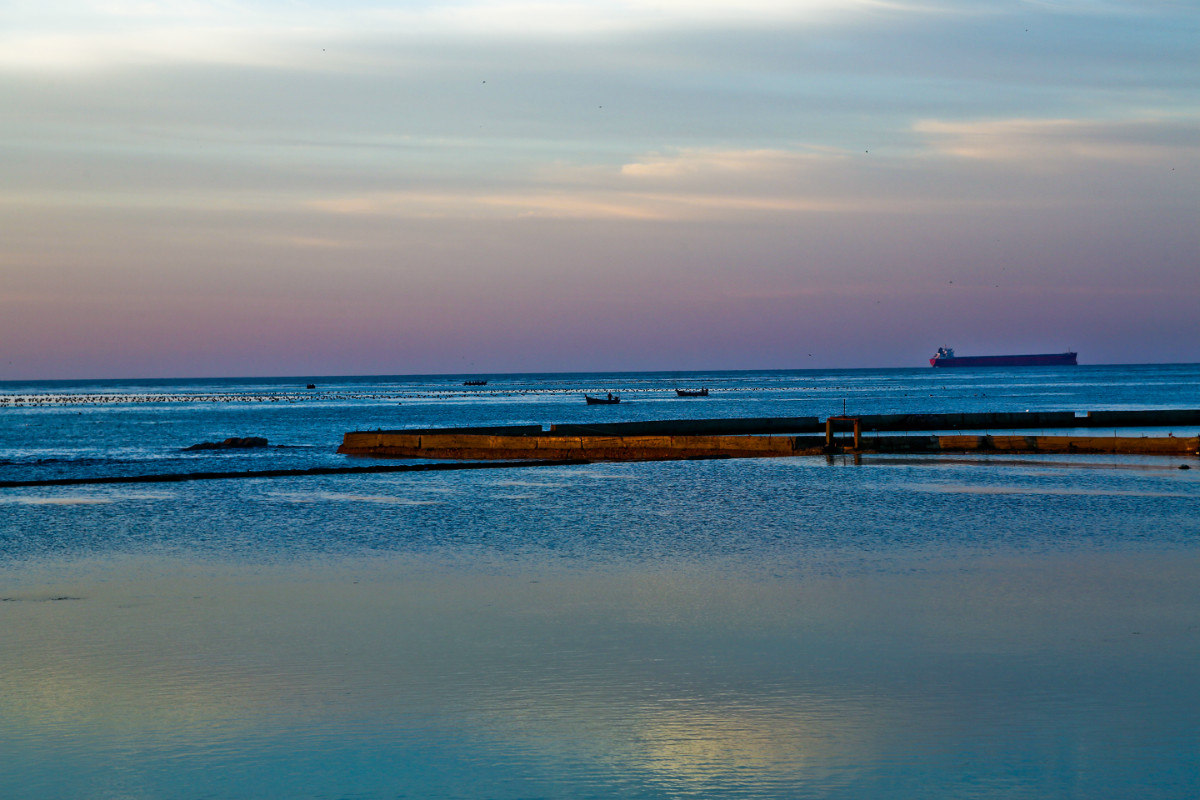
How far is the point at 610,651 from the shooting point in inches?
412

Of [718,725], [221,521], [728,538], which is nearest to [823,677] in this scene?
[718,725]

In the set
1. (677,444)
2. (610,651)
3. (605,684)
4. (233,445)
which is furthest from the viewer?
(233,445)

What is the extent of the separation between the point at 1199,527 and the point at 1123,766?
12.7m

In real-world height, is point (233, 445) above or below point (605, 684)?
above

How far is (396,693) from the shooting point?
30.0ft

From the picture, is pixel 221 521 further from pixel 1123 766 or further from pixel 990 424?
pixel 990 424

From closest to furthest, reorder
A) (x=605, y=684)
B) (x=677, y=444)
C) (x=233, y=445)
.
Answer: (x=605, y=684), (x=677, y=444), (x=233, y=445)

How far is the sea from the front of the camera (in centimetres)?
724

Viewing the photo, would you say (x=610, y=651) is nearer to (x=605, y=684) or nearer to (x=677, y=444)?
(x=605, y=684)

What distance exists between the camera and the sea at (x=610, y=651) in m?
7.24

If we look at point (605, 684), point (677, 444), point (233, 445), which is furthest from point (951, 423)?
point (605, 684)

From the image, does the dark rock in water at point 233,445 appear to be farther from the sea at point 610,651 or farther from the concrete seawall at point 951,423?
the sea at point 610,651

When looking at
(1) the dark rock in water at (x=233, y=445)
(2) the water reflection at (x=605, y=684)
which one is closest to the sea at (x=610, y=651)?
(2) the water reflection at (x=605, y=684)

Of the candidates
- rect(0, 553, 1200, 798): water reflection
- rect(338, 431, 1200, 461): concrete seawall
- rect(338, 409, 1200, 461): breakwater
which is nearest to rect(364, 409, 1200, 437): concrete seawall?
rect(338, 409, 1200, 461): breakwater
